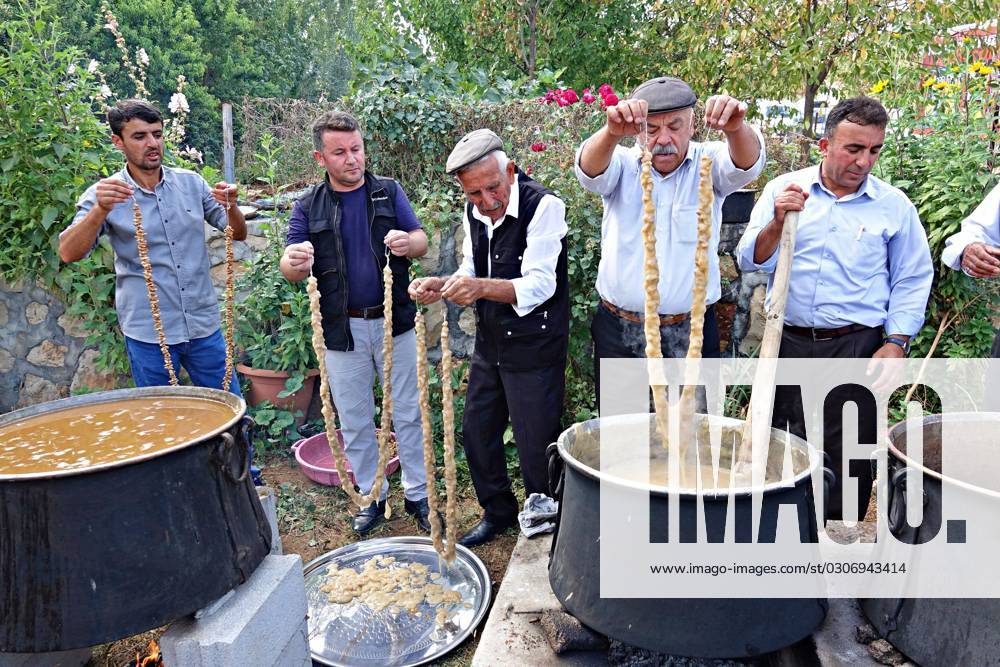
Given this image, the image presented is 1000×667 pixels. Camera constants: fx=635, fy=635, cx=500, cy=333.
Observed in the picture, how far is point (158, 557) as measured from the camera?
183cm

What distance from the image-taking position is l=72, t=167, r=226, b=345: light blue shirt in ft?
11.0

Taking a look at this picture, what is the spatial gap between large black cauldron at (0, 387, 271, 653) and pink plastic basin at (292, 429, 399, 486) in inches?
79.9

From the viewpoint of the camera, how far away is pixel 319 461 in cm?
431

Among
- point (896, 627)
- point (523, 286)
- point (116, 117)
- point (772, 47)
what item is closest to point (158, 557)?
point (523, 286)

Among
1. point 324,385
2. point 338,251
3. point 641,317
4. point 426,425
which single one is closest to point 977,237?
point 641,317

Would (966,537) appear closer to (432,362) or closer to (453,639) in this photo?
(453,639)

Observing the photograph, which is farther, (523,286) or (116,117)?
(116,117)

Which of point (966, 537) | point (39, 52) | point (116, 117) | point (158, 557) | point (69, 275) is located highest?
point (39, 52)

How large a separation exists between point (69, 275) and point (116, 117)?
178 cm

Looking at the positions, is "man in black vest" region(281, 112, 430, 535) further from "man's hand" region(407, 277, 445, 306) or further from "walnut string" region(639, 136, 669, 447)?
"walnut string" region(639, 136, 669, 447)

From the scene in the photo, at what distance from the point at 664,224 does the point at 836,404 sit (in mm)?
1117

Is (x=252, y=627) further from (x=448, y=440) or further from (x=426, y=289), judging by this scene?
(x=426, y=289)

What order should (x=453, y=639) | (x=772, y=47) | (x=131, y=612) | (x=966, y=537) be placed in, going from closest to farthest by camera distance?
(x=966, y=537), (x=131, y=612), (x=453, y=639), (x=772, y=47)

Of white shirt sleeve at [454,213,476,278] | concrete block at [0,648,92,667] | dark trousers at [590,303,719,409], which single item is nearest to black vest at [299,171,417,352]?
white shirt sleeve at [454,213,476,278]
